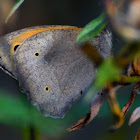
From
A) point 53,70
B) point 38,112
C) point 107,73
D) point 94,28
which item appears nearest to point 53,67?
point 53,70

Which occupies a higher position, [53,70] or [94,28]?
[94,28]

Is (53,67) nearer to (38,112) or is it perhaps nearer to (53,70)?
(53,70)

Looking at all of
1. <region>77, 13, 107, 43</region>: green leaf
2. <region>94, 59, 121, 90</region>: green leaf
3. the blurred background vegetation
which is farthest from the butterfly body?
<region>94, 59, 121, 90</region>: green leaf

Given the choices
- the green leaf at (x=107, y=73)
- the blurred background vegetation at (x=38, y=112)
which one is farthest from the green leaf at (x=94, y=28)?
the blurred background vegetation at (x=38, y=112)

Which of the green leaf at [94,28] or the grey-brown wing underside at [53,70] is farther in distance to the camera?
the grey-brown wing underside at [53,70]

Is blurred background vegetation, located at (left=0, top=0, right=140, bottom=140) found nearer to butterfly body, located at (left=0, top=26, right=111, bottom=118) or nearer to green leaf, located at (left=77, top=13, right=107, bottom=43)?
butterfly body, located at (left=0, top=26, right=111, bottom=118)

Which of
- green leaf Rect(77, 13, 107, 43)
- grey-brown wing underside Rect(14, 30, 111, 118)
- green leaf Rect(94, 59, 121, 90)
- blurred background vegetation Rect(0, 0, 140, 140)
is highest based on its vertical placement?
green leaf Rect(94, 59, 121, 90)

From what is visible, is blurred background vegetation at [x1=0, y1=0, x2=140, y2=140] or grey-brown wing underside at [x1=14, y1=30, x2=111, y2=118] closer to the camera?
grey-brown wing underside at [x1=14, y1=30, x2=111, y2=118]

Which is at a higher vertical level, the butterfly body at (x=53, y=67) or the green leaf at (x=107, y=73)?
the green leaf at (x=107, y=73)

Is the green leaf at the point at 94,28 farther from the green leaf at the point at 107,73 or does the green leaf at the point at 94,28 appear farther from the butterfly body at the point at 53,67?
the butterfly body at the point at 53,67
